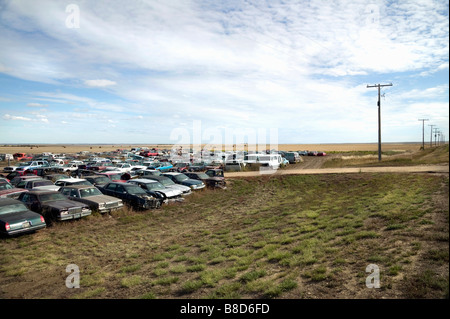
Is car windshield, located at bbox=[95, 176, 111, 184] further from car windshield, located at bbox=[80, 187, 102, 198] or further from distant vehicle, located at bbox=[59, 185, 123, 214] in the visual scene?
car windshield, located at bbox=[80, 187, 102, 198]

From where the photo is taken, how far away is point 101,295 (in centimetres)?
548

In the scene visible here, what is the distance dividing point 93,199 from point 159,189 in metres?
4.28

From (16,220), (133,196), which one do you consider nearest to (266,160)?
(133,196)

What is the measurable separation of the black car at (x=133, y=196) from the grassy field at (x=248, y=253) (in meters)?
1.07

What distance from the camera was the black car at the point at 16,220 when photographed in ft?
29.8

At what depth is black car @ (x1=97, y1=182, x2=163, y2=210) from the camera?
14.3 m

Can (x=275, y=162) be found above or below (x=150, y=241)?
above

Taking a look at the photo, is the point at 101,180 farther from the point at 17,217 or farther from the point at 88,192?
the point at 17,217

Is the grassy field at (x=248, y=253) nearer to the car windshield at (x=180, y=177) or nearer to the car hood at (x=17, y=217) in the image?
the car hood at (x=17, y=217)

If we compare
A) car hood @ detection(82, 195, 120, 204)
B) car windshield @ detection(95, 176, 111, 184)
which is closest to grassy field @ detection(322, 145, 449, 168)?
car hood @ detection(82, 195, 120, 204)

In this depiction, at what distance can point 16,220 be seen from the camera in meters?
9.39
